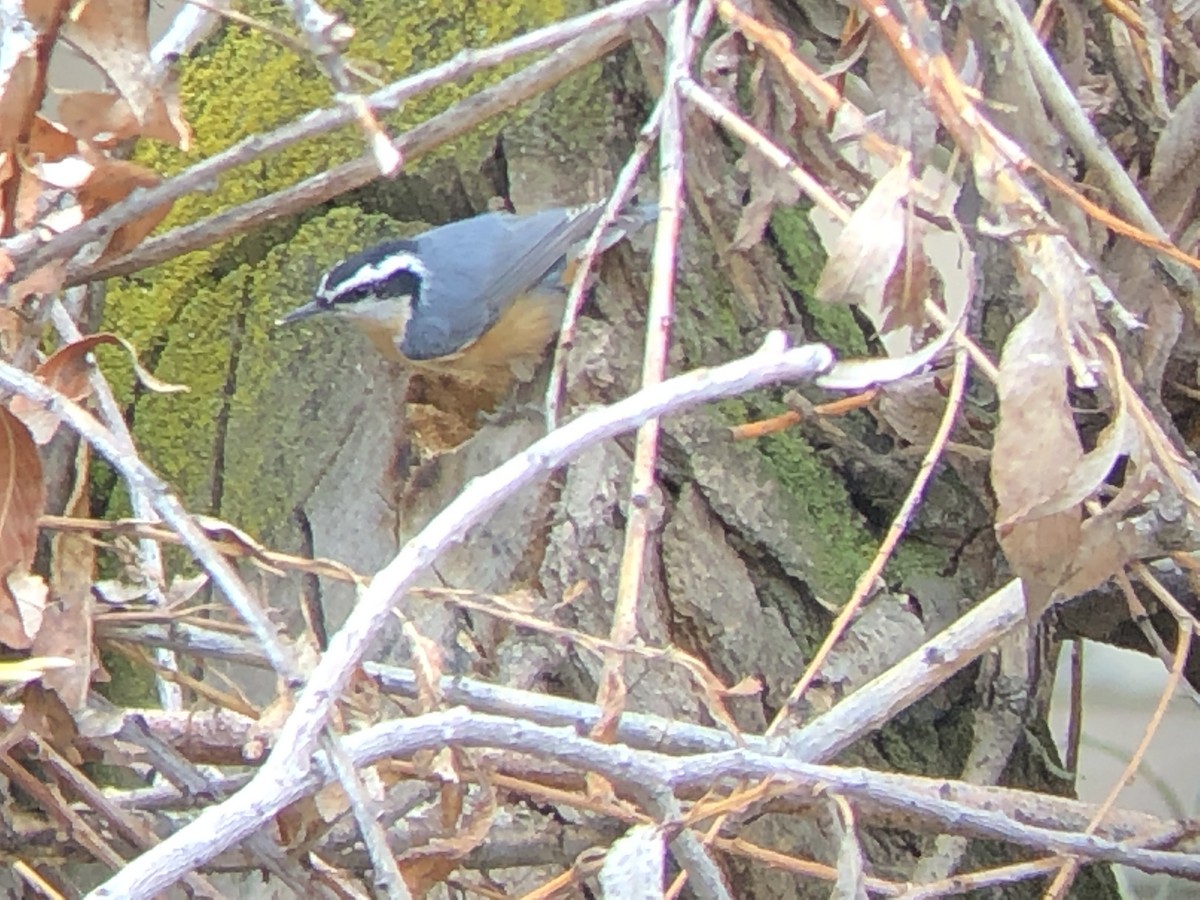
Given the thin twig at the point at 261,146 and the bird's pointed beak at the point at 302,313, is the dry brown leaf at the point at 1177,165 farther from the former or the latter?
the bird's pointed beak at the point at 302,313

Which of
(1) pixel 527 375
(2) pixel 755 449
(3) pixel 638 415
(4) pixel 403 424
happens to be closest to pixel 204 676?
(4) pixel 403 424

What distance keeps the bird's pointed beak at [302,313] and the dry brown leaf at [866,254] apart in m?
0.54

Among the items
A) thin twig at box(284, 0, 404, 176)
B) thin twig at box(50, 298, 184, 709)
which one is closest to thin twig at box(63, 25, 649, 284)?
thin twig at box(50, 298, 184, 709)

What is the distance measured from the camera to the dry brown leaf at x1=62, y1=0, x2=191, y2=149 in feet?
Result: 2.52

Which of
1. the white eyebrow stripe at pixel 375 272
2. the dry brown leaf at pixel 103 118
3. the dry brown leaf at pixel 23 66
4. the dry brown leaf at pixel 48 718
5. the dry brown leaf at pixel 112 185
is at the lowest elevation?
the dry brown leaf at pixel 48 718

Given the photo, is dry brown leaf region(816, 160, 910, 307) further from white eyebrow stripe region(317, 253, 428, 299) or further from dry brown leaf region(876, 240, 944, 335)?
white eyebrow stripe region(317, 253, 428, 299)

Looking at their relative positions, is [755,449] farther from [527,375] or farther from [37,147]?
[37,147]

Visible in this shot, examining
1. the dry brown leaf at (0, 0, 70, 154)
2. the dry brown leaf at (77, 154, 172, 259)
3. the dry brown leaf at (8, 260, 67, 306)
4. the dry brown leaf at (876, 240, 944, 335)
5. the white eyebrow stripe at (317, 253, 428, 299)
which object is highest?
the dry brown leaf at (0, 0, 70, 154)

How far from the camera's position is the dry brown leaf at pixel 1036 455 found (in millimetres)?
664

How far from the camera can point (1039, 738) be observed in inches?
47.6

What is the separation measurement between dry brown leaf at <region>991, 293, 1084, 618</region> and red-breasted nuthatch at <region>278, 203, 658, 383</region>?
41cm

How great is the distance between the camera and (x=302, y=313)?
117 cm

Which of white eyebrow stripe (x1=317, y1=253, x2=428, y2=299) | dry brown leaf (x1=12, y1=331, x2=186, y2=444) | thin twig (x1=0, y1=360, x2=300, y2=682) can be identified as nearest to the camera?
thin twig (x1=0, y1=360, x2=300, y2=682)

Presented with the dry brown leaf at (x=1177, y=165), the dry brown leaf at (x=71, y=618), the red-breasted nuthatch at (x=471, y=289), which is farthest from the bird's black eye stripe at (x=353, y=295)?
the dry brown leaf at (x=1177, y=165)
